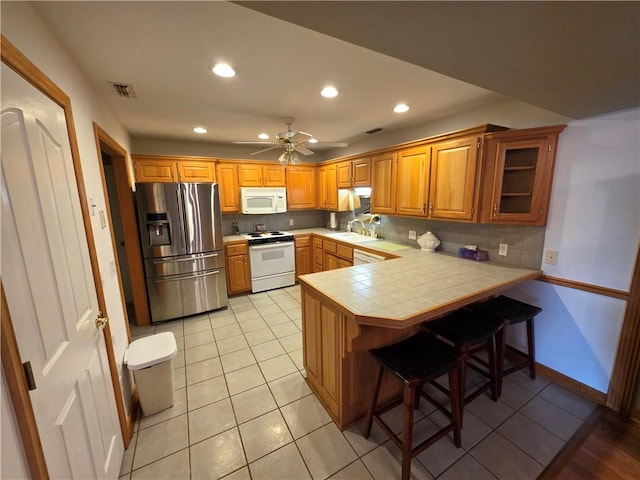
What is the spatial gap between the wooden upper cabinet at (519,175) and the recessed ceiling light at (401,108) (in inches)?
31.4

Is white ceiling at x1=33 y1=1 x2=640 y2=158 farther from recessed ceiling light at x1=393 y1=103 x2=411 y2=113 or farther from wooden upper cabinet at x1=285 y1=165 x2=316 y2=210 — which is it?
wooden upper cabinet at x1=285 y1=165 x2=316 y2=210

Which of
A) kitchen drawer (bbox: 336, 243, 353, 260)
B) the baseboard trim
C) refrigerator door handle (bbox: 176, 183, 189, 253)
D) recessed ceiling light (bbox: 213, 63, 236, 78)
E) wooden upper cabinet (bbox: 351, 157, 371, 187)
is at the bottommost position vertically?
the baseboard trim

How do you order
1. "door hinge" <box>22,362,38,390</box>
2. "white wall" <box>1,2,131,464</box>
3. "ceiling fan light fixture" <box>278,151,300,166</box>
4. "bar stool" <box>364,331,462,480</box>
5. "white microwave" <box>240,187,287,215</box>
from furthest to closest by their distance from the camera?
"white microwave" <box>240,187,287,215</box> → "ceiling fan light fixture" <box>278,151,300,166</box> → "bar stool" <box>364,331,462,480</box> → "white wall" <box>1,2,131,464</box> → "door hinge" <box>22,362,38,390</box>

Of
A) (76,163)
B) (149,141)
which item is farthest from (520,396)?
(149,141)

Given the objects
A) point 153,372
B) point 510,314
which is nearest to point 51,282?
point 153,372

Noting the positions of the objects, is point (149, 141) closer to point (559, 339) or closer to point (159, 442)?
point (159, 442)

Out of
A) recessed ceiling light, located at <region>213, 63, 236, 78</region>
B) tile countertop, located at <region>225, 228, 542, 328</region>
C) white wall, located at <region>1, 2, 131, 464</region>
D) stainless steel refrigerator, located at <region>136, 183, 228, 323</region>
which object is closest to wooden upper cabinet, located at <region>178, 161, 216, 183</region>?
stainless steel refrigerator, located at <region>136, 183, 228, 323</region>

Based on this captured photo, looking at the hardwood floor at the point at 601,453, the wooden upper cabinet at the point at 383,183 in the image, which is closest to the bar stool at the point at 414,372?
the hardwood floor at the point at 601,453

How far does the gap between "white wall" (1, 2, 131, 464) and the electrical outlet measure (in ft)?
10.4

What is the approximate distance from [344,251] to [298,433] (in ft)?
7.68

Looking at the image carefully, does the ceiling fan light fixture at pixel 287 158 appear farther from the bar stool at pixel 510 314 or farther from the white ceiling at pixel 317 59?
the bar stool at pixel 510 314

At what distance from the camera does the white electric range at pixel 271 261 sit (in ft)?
13.4

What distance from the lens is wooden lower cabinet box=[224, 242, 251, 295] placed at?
393 cm

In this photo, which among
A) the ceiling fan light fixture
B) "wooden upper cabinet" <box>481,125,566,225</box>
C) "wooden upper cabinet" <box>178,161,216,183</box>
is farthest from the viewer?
"wooden upper cabinet" <box>178,161,216,183</box>
